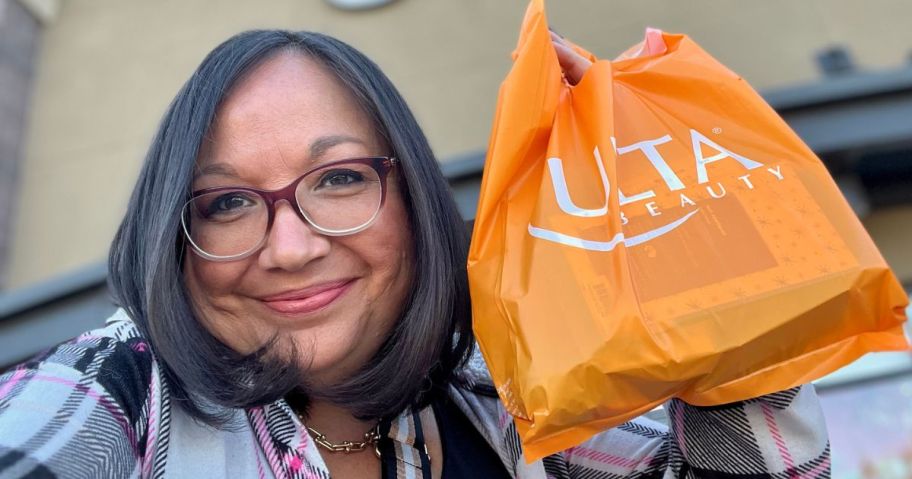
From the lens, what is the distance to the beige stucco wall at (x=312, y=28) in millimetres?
3475

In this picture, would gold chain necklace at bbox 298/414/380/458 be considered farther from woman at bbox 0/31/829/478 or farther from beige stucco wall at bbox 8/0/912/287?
beige stucco wall at bbox 8/0/912/287

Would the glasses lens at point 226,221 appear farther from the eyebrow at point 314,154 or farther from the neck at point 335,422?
the neck at point 335,422

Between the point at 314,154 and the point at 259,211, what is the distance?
0.13 metres

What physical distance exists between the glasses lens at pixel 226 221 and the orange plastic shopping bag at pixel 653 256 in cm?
36

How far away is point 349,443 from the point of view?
47.3 inches

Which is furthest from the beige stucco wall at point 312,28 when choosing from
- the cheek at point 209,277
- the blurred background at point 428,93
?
the cheek at point 209,277

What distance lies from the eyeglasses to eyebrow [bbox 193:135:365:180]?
3 cm

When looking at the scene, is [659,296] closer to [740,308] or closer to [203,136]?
[740,308]

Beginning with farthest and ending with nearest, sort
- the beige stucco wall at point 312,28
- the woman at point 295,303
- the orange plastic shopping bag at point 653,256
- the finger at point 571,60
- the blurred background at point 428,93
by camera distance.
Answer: the beige stucco wall at point 312,28 → the blurred background at point 428,93 → the finger at point 571,60 → the woman at point 295,303 → the orange plastic shopping bag at point 653,256

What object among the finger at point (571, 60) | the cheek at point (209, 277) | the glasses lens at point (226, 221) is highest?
the finger at point (571, 60)

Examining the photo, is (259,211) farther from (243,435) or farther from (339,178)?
(243,435)

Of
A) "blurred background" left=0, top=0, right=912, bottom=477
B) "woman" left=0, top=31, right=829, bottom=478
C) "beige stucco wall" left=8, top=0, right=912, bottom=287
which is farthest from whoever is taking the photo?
"beige stucco wall" left=8, top=0, right=912, bottom=287

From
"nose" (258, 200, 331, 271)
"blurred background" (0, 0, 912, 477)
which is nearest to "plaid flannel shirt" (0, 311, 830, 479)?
"nose" (258, 200, 331, 271)

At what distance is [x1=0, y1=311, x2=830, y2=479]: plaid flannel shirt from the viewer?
2.54ft
